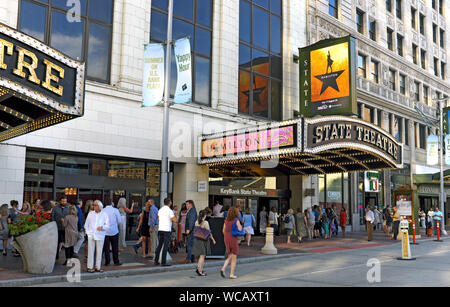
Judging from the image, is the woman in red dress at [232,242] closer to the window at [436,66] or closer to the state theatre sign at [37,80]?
the state theatre sign at [37,80]

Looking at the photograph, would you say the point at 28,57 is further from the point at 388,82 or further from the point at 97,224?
the point at 388,82

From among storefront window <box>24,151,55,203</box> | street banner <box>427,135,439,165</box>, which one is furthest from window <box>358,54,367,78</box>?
storefront window <box>24,151,55,203</box>

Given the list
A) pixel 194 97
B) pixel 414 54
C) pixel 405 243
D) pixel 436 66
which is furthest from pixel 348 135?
pixel 436 66

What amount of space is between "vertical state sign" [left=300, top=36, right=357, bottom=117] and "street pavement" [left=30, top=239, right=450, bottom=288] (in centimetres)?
859

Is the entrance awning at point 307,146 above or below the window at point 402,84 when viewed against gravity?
below

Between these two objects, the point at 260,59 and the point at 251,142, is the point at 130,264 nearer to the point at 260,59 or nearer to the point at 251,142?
the point at 251,142

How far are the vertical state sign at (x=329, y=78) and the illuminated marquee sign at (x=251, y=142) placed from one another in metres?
4.74

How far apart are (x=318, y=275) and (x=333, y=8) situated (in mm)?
24444

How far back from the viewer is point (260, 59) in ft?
82.9

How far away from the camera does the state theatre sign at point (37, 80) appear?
928cm

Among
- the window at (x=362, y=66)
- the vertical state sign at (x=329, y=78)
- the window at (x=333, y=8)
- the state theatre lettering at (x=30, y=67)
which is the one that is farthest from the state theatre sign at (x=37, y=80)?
the window at (x=362, y=66)

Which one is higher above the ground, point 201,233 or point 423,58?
point 423,58
